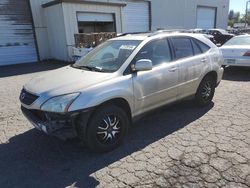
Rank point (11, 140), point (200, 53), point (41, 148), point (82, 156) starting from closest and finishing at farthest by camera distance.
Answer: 1. point (82, 156)
2. point (41, 148)
3. point (11, 140)
4. point (200, 53)

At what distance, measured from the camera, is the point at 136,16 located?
63.0 feet

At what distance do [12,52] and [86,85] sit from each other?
12.5 m

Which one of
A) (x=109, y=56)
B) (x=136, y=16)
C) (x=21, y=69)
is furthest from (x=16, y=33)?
(x=109, y=56)

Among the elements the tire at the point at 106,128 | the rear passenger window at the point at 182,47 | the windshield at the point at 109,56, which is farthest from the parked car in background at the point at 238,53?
the tire at the point at 106,128

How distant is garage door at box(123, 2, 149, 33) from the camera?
60.9 feet

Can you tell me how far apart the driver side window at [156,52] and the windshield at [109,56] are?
0.17 metres

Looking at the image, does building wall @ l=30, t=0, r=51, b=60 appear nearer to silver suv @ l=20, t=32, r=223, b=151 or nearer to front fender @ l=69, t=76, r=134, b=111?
silver suv @ l=20, t=32, r=223, b=151

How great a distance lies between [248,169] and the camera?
3.08 m

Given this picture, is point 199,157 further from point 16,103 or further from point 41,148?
point 16,103

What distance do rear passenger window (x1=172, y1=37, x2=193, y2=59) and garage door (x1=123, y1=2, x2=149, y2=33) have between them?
1386 cm

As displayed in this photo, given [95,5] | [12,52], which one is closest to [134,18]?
[95,5]

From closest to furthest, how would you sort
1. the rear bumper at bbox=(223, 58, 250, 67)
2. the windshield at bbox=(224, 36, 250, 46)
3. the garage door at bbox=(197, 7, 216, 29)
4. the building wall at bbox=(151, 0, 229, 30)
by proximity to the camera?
the rear bumper at bbox=(223, 58, 250, 67) → the windshield at bbox=(224, 36, 250, 46) → the building wall at bbox=(151, 0, 229, 30) → the garage door at bbox=(197, 7, 216, 29)

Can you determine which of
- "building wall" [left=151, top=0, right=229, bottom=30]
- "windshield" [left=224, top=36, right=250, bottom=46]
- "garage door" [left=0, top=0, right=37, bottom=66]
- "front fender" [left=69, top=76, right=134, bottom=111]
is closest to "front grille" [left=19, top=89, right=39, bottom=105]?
"front fender" [left=69, top=76, right=134, bottom=111]

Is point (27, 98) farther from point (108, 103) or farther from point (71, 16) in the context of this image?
point (71, 16)
